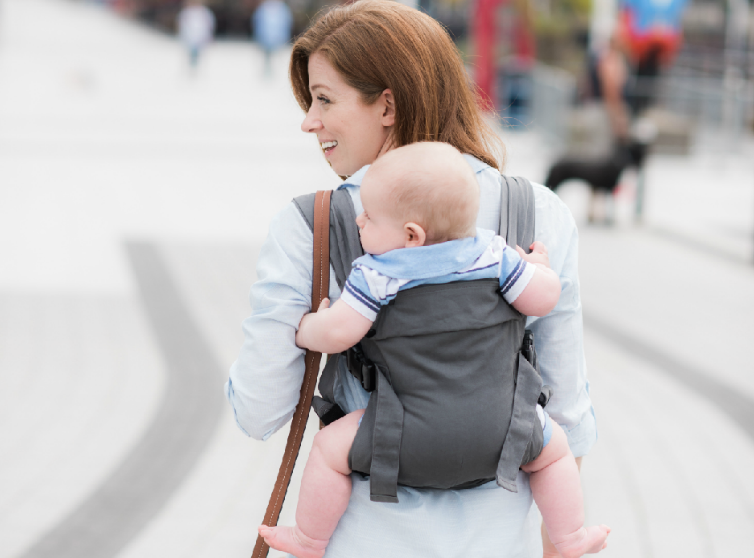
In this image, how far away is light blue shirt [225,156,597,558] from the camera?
158 cm

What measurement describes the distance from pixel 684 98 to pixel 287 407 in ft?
53.7

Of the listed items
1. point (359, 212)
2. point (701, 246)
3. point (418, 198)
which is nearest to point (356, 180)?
point (359, 212)

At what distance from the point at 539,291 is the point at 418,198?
0.26 metres

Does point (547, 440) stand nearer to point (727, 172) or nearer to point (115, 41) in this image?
point (727, 172)

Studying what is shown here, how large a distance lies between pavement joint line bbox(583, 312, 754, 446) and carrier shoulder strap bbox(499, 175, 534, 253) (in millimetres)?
3627

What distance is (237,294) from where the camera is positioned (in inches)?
281

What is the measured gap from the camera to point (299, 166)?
1380 centimetres

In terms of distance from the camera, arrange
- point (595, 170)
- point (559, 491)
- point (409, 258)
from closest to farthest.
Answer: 1. point (409, 258)
2. point (559, 491)
3. point (595, 170)

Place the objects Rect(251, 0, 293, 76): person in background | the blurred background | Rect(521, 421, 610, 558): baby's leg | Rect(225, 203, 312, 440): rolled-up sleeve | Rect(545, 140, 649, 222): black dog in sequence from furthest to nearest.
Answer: Rect(251, 0, 293, 76): person in background, Rect(545, 140, 649, 222): black dog, the blurred background, Rect(521, 421, 610, 558): baby's leg, Rect(225, 203, 312, 440): rolled-up sleeve

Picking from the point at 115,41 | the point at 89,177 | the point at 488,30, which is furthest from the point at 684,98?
the point at 115,41

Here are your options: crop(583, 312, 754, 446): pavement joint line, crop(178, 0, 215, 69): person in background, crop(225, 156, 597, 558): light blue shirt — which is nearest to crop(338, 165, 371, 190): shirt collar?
crop(225, 156, 597, 558): light blue shirt

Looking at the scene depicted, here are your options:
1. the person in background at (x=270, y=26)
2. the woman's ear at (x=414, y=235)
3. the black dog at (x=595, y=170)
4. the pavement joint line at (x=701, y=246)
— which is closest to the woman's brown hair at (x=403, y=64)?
the woman's ear at (x=414, y=235)

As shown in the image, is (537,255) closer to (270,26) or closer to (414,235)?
(414,235)

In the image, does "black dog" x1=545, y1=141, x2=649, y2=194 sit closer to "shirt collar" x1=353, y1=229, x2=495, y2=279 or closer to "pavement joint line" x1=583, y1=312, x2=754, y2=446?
"pavement joint line" x1=583, y1=312, x2=754, y2=446
